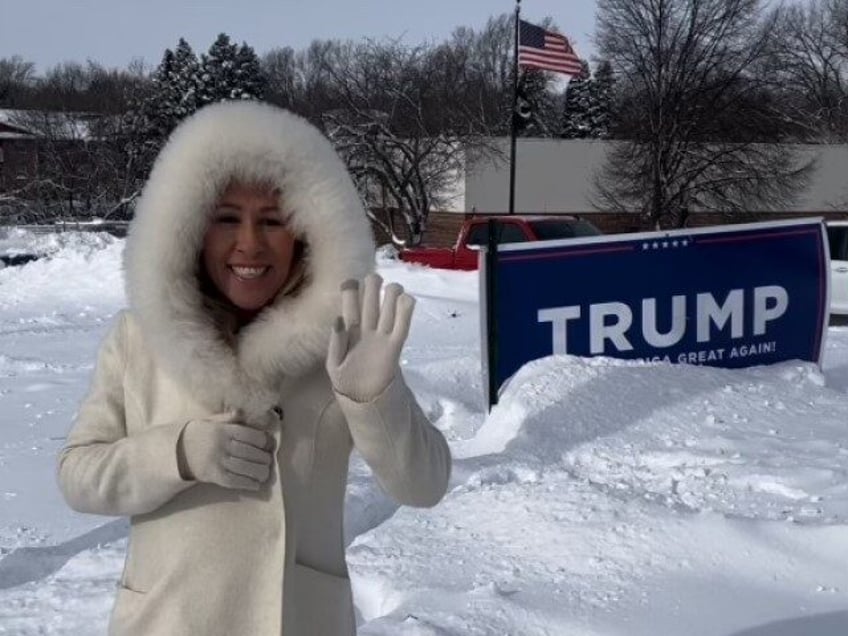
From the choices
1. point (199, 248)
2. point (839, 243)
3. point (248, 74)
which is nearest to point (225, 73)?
point (248, 74)

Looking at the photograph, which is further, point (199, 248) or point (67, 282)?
point (67, 282)

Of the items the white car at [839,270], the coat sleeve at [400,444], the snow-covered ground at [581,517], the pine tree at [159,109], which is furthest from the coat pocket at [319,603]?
the pine tree at [159,109]

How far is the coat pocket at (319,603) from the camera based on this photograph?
1873 mm

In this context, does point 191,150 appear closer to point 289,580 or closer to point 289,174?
point 289,174

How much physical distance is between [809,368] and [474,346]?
3.74 m

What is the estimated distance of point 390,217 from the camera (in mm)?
35000

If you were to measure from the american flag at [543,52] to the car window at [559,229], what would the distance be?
25.7ft

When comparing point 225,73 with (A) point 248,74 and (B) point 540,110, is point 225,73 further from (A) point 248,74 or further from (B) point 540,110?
(B) point 540,110

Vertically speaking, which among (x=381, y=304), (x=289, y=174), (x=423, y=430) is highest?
(x=289, y=174)

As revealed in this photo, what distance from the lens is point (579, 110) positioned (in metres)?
63.0

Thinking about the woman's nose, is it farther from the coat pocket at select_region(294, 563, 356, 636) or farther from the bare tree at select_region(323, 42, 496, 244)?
the bare tree at select_region(323, 42, 496, 244)

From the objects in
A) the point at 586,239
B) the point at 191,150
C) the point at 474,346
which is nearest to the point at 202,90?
the point at 474,346

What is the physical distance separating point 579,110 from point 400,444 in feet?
207

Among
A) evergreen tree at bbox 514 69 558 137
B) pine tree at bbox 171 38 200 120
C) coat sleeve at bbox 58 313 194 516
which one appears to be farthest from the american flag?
pine tree at bbox 171 38 200 120
